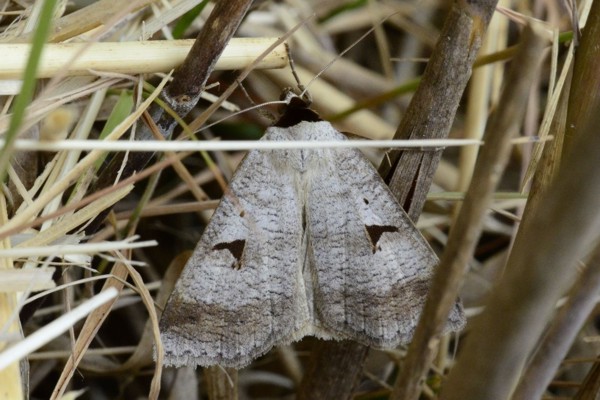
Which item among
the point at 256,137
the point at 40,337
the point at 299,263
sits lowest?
the point at 40,337

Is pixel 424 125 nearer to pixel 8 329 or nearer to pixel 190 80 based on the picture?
pixel 190 80

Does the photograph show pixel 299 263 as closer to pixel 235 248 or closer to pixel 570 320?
pixel 235 248

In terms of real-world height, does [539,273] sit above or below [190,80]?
below

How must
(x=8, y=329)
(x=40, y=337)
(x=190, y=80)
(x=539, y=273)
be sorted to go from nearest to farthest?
(x=539, y=273)
(x=40, y=337)
(x=8, y=329)
(x=190, y=80)

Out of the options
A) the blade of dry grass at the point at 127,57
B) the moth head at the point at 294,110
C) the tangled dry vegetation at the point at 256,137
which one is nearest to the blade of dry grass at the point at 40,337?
the tangled dry vegetation at the point at 256,137

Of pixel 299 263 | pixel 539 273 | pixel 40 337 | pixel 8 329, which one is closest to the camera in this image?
pixel 539 273

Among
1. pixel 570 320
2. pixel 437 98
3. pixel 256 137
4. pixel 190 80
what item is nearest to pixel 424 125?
pixel 437 98

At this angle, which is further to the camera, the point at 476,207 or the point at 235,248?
the point at 235,248

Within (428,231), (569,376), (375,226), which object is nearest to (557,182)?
(375,226)
